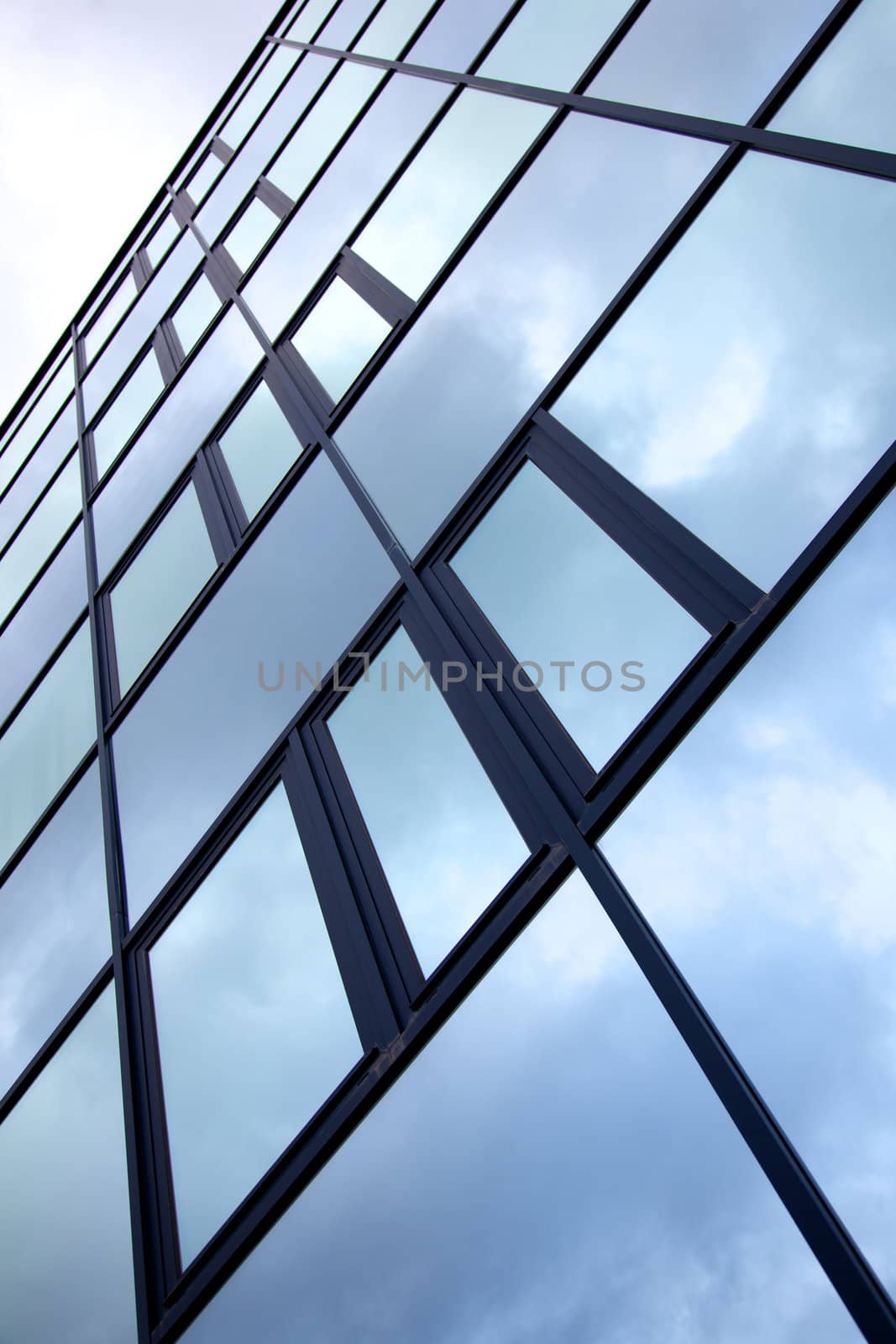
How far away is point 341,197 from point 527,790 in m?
6.54

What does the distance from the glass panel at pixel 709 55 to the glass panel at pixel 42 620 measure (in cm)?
571

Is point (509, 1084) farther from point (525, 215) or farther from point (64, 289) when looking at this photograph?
point (64, 289)

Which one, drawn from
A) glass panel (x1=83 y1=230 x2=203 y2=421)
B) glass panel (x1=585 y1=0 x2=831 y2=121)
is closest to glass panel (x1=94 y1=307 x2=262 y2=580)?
glass panel (x1=83 y1=230 x2=203 y2=421)

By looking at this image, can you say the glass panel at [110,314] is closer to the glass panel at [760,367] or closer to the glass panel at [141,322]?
the glass panel at [141,322]

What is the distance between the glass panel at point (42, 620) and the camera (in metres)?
8.93

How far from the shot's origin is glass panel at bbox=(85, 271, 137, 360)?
13430 millimetres

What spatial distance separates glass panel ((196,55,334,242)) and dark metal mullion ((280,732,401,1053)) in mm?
8572

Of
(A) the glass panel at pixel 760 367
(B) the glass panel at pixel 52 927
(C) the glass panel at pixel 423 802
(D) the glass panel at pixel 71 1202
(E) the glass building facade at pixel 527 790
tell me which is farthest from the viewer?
(B) the glass panel at pixel 52 927

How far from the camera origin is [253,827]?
4.98 m

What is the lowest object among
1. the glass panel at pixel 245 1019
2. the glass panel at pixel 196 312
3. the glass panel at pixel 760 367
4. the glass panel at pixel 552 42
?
the glass panel at pixel 245 1019

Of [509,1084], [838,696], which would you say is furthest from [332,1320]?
[838,696]

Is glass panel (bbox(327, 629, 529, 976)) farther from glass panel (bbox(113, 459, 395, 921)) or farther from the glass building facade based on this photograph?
glass panel (bbox(113, 459, 395, 921))

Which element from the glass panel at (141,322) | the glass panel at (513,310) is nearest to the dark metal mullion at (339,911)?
the glass panel at (513,310)

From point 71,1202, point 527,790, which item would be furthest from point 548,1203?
point 71,1202
